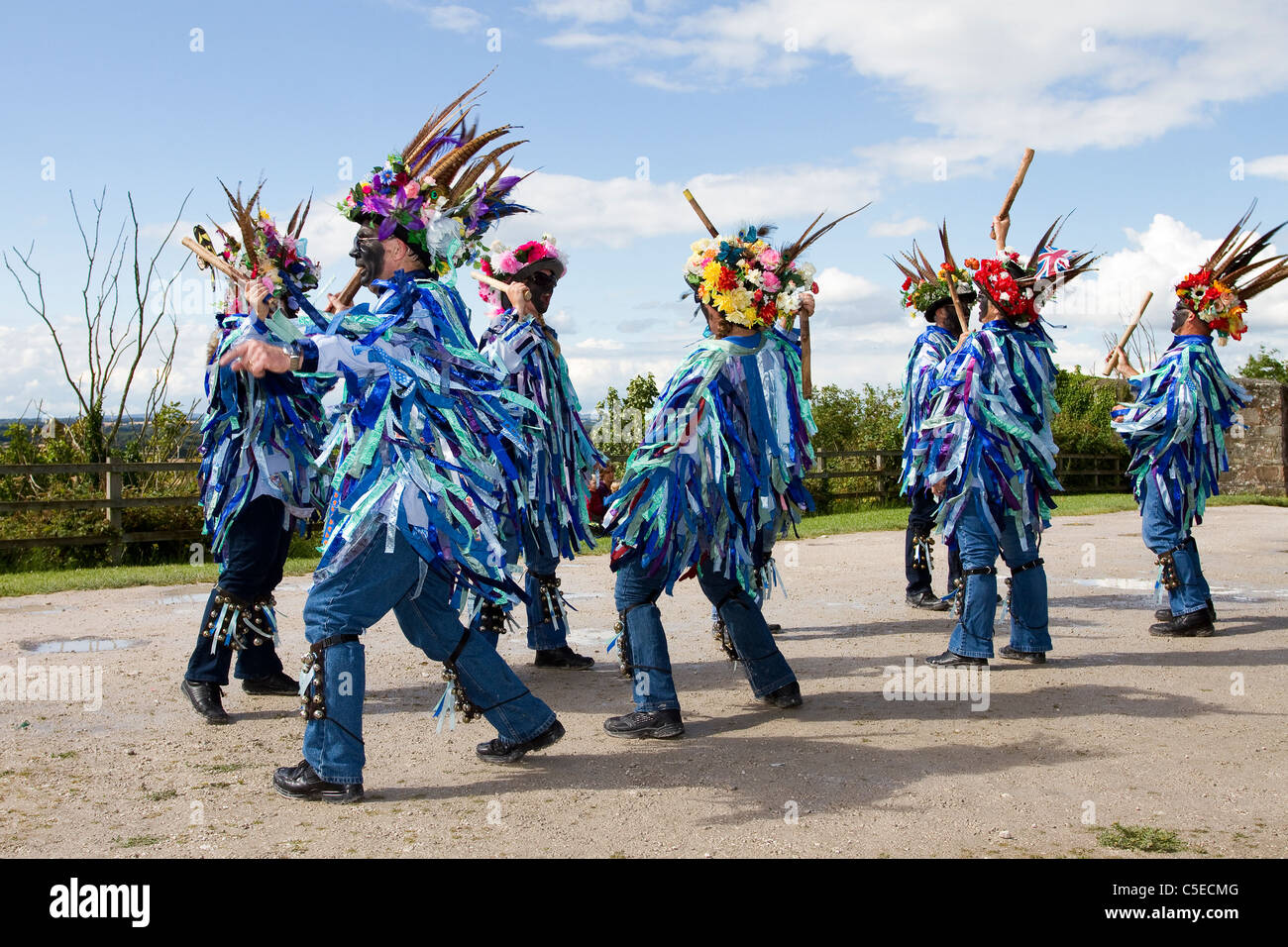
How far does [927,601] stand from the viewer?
7.67 metres

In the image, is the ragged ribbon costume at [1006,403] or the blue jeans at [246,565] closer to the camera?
the blue jeans at [246,565]

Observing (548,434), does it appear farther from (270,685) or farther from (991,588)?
(991,588)

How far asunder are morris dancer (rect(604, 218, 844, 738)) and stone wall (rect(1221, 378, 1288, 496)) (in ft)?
58.9

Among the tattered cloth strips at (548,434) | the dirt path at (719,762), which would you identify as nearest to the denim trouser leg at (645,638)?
the dirt path at (719,762)

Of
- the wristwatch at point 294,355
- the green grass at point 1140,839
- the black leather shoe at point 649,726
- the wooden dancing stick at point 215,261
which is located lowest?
the green grass at point 1140,839

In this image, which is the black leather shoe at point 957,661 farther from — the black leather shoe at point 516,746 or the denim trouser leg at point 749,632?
the black leather shoe at point 516,746

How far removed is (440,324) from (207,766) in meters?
1.91

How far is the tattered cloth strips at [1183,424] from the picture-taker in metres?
6.75

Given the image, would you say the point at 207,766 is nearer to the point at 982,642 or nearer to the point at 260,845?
the point at 260,845

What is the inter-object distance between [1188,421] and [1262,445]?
15.6 meters

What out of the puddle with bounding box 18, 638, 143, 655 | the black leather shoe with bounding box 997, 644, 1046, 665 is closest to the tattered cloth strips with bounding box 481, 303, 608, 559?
the black leather shoe with bounding box 997, 644, 1046, 665

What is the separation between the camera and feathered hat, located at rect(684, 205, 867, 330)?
459 centimetres

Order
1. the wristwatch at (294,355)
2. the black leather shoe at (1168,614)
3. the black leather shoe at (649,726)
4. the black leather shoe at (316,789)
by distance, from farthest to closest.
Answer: the black leather shoe at (1168,614)
the black leather shoe at (649,726)
the black leather shoe at (316,789)
the wristwatch at (294,355)

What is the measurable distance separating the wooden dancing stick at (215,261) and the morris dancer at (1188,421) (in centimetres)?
526
